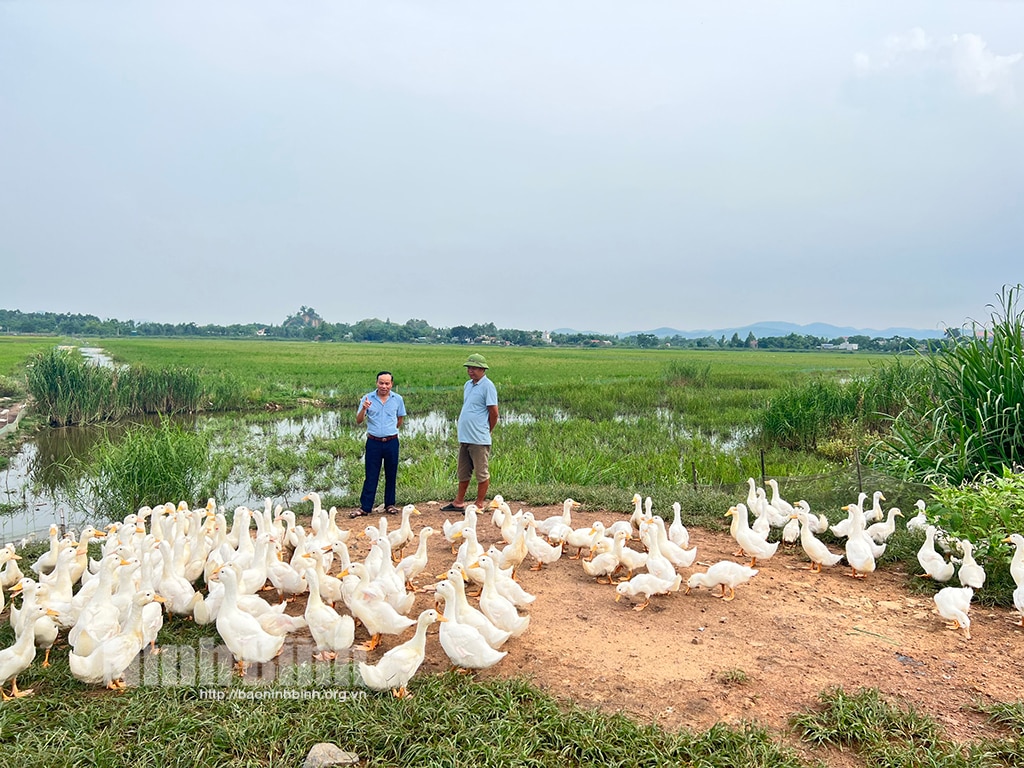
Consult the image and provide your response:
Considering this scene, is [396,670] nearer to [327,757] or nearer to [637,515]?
[327,757]

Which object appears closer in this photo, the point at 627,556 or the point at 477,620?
the point at 477,620

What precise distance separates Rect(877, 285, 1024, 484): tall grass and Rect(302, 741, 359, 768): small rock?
738 centimetres

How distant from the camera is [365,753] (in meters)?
3.53

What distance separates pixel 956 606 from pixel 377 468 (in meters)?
6.66

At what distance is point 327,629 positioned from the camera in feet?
15.1

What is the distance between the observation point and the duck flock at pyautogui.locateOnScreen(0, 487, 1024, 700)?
4328mm

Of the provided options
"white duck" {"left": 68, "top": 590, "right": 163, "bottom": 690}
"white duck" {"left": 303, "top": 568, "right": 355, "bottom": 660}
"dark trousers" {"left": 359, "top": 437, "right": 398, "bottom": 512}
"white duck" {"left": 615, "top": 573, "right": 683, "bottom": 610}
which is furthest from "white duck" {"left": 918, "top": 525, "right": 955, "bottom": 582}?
"white duck" {"left": 68, "top": 590, "right": 163, "bottom": 690}

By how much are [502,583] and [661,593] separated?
156 centimetres

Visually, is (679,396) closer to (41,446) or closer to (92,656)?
(41,446)

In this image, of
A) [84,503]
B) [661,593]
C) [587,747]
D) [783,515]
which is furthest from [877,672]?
[84,503]

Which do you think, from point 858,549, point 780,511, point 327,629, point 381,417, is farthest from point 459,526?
point 858,549

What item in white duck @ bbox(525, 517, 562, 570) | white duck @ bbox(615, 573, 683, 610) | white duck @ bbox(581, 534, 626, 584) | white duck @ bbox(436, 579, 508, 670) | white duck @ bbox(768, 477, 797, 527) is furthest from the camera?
white duck @ bbox(768, 477, 797, 527)

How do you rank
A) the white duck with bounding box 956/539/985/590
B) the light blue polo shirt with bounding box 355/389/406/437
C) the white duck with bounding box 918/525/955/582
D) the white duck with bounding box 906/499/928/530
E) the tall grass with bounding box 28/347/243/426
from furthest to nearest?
the tall grass with bounding box 28/347/243/426 → the light blue polo shirt with bounding box 355/389/406/437 → the white duck with bounding box 906/499/928/530 → the white duck with bounding box 918/525/955/582 → the white duck with bounding box 956/539/985/590

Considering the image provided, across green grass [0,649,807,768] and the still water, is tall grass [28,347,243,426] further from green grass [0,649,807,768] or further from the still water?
green grass [0,649,807,768]
